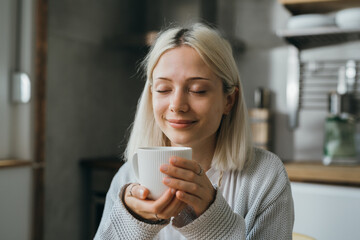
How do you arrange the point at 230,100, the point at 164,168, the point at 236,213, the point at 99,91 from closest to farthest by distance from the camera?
the point at 164,168
the point at 236,213
the point at 230,100
the point at 99,91

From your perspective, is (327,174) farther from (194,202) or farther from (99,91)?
(99,91)

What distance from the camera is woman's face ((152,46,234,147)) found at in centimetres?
97

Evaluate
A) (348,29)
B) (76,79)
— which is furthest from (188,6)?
(348,29)

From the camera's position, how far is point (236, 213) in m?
0.89

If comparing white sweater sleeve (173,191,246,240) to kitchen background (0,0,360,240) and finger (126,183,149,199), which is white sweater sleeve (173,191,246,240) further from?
kitchen background (0,0,360,240)

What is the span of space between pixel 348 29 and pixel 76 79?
4.86 ft

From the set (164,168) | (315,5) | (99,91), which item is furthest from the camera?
(99,91)

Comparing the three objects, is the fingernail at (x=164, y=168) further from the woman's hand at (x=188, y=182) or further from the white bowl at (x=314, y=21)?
the white bowl at (x=314, y=21)

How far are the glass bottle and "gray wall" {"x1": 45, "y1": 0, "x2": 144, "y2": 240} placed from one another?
49.6 inches

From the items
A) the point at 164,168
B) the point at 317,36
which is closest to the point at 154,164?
the point at 164,168

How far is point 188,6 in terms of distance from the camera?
8.76 feet

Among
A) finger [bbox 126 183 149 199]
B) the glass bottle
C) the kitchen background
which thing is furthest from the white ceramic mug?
the glass bottle

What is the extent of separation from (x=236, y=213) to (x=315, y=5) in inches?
64.5

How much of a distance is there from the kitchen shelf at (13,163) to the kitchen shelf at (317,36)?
55.6 inches
